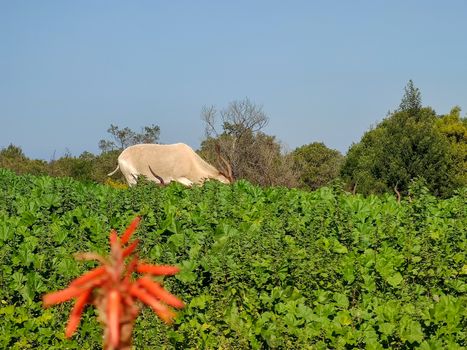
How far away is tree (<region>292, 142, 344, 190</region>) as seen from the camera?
51156 mm

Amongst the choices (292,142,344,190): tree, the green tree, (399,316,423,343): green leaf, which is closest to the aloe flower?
(399,316,423,343): green leaf

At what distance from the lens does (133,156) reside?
3070cm

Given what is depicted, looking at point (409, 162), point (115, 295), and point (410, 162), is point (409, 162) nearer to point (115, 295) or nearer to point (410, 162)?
point (410, 162)

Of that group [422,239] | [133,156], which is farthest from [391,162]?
[422,239]

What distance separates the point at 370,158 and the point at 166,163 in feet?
33.8

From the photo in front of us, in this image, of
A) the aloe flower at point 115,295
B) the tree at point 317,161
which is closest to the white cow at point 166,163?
the tree at point 317,161

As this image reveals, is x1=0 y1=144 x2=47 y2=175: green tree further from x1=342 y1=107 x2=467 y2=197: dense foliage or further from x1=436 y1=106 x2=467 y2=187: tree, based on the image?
x1=436 y1=106 x2=467 y2=187: tree

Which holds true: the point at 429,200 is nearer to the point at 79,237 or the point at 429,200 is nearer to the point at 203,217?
the point at 203,217

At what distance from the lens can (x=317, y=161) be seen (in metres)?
56.1

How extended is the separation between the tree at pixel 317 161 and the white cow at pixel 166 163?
20.9 metres

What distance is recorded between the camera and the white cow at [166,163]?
28.2 m

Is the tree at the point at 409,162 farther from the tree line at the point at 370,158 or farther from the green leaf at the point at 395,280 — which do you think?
the green leaf at the point at 395,280

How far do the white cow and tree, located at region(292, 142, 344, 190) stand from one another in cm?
2085

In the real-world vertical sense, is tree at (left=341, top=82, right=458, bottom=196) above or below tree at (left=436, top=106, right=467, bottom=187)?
below
